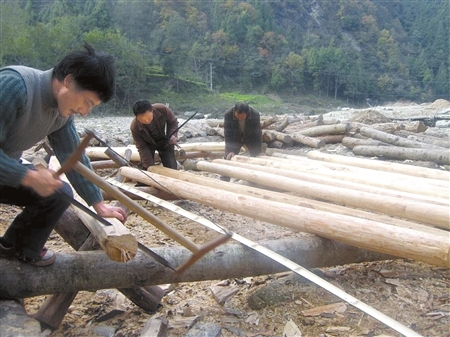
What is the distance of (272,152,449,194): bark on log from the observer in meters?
4.13

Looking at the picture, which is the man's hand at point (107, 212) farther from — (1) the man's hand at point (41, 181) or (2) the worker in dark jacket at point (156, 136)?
(2) the worker in dark jacket at point (156, 136)

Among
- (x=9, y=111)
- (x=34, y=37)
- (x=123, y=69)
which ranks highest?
(x=9, y=111)

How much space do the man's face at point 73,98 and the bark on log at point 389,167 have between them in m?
4.07

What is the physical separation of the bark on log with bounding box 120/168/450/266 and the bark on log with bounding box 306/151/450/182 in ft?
7.84

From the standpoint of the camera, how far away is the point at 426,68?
7250 cm

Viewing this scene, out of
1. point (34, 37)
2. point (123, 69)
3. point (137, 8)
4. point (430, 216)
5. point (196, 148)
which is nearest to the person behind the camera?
point (430, 216)

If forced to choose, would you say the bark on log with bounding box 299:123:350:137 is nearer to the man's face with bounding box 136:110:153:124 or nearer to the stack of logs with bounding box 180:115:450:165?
the stack of logs with bounding box 180:115:450:165

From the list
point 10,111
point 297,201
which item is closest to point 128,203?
point 10,111

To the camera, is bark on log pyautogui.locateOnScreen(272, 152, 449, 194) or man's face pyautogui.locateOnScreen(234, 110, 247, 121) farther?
man's face pyautogui.locateOnScreen(234, 110, 247, 121)

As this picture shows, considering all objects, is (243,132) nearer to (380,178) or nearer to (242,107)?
(242,107)

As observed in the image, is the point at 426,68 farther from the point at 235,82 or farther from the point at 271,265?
the point at 271,265

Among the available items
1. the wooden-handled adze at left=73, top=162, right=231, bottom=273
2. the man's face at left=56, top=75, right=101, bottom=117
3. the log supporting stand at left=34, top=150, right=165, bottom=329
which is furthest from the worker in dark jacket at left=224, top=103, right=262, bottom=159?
the wooden-handled adze at left=73, top=162, right=231, bottom=273

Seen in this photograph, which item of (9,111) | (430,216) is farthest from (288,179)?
(9,111)

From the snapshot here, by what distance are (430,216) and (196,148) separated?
4.84 meters
